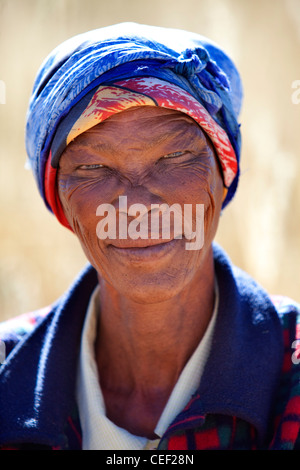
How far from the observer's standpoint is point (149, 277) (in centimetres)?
193

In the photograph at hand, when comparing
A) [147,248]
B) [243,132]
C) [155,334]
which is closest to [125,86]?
[147,248]

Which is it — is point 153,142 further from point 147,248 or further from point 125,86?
point 147,248

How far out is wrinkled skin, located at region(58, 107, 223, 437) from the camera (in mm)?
1927

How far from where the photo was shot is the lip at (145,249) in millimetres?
1908

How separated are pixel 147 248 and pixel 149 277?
0.09 metres

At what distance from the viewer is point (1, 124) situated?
4289 mm

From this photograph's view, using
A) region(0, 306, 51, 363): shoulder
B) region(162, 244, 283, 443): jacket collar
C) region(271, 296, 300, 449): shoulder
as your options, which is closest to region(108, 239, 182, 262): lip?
region(162, 244, 283, 443): jacket collar

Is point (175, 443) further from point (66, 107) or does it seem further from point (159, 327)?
point (66, 107)

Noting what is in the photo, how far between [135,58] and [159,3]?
2.24 meters

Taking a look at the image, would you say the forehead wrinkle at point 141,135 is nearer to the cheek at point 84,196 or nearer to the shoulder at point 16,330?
the cheek at point 84,196

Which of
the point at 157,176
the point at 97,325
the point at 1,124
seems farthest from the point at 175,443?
the point at 1,124

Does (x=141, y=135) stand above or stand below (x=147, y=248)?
above

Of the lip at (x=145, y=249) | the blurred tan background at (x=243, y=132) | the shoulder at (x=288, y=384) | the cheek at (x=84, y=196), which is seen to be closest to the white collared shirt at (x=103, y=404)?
the shoulder at (x=288, y=384)

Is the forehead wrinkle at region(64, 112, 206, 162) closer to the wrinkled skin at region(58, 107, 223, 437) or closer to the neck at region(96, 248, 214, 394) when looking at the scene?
the wrinkled skin at region(58, 107, 223, 437)
